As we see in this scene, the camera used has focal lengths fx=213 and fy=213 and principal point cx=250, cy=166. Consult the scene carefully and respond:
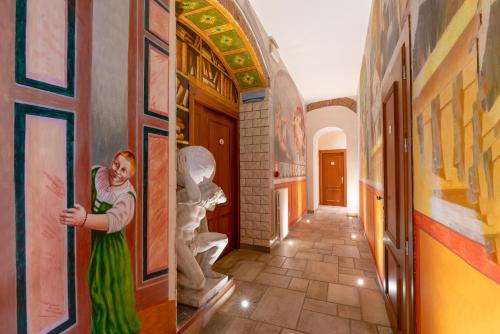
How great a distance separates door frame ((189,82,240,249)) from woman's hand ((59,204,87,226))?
1629 millimetres

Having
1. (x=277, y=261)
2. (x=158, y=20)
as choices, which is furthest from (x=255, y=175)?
(x=158, y=20)

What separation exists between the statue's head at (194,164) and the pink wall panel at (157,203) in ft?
1.12

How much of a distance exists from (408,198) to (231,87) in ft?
9.79

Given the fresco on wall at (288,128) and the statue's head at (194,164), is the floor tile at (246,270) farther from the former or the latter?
the fresco on wall at (288,128)

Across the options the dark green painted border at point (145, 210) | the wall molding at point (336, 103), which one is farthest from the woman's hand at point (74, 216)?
the wall molding at point (336, 103)

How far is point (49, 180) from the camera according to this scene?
0.88 meters

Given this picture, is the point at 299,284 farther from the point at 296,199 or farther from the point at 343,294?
the point at 296,199

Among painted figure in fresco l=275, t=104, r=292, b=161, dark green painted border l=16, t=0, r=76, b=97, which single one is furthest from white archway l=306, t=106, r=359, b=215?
→ dark green painted border l=16, t=0, r=76, b=97

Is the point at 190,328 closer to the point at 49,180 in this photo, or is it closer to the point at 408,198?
the point at 49,180

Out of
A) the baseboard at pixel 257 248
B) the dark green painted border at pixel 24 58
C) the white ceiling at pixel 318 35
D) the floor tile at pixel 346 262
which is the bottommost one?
the floor tile at pixel 346 262

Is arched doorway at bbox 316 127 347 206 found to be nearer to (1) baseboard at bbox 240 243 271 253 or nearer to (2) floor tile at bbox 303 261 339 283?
(1) baseboard at bbox 240 243 271 253

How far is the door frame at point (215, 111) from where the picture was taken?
257cm

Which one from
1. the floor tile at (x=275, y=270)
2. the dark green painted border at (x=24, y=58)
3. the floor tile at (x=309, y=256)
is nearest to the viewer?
the dark green painted border at (x=24, y=58)

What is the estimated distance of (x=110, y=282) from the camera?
1.09 meters
